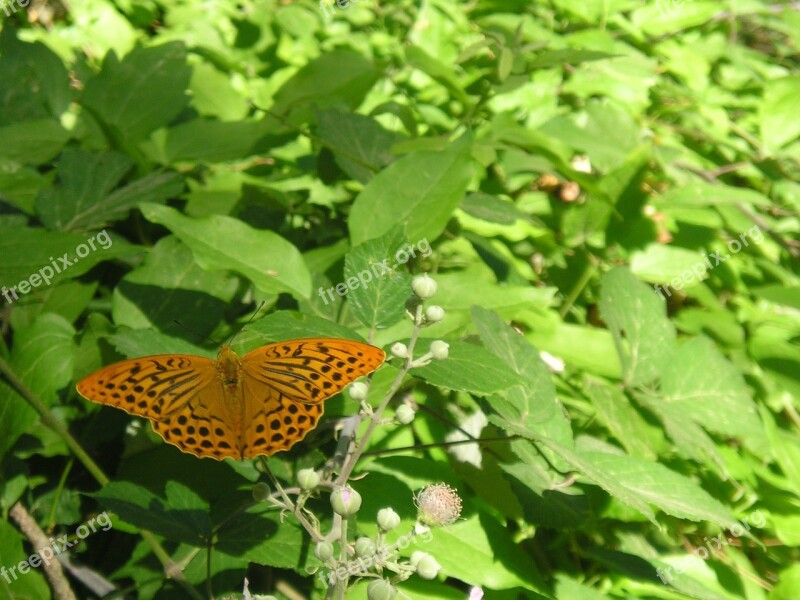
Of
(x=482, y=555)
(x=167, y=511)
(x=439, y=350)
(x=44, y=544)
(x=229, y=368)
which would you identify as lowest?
(x=44, y=544)

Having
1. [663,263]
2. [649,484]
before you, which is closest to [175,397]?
[649,484]

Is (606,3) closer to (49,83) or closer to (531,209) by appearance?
(531,209)

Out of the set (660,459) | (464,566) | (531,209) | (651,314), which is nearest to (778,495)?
(660,459)

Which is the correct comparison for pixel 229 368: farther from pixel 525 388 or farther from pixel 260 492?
pixel 525 388

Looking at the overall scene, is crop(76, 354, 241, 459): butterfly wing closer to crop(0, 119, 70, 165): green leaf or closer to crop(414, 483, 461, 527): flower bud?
crop(414, 483, 461, 527): flower bud

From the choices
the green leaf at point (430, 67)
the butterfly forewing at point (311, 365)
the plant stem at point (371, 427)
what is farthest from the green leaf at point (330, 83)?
the plant stem at point (371, 427)

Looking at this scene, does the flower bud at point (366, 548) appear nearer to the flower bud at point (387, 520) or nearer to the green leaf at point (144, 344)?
the flower bud at point (387, 520)
